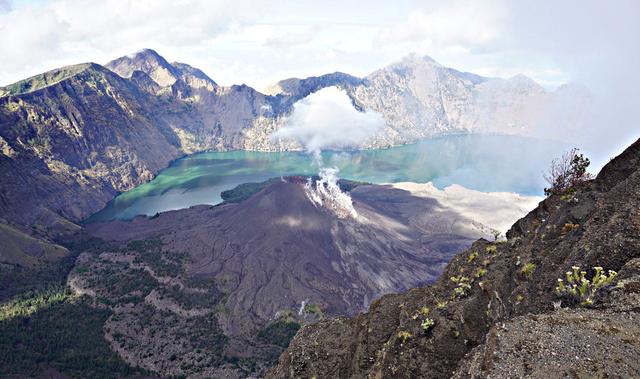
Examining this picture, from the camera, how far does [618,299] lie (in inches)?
436

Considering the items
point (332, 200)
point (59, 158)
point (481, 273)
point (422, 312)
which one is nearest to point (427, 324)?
point (422, 312)

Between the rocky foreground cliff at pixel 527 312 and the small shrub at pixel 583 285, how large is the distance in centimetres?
4

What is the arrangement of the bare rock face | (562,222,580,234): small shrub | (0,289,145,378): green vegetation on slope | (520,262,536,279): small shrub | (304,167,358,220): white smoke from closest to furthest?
(520,262,536,279): small shrub, (562,222,580,234): small shrub, (0,289,145,378): green vegetation on slope, the bare rock face, (304,167,358,220): white smoke

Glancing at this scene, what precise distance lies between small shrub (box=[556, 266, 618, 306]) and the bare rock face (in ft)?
168

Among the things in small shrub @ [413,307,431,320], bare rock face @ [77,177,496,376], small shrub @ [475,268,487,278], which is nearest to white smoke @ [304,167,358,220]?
bare rock face @ [77,177,496,376]

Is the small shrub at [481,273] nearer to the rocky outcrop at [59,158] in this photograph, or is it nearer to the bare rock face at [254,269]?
the bare rock face at [254,269]

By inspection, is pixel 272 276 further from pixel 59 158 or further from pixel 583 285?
pixel 59 158

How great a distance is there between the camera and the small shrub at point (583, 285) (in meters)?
11.7

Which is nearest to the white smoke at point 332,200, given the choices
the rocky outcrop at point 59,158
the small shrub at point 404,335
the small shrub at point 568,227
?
the rocky outcrop at point 59,158

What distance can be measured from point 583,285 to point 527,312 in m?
2.09

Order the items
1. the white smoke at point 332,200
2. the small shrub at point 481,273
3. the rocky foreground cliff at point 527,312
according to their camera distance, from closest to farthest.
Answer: the rocky foreground cliff at point 527,312 < the small shrub at point 481,273 < the white smoke at point 332,200

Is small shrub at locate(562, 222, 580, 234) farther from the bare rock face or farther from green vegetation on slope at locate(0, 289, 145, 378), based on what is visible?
green vegetation on slope at locate(0, 289, 145, 378)

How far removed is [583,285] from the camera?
11859mm

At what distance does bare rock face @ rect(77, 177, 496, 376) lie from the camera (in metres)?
64.2
